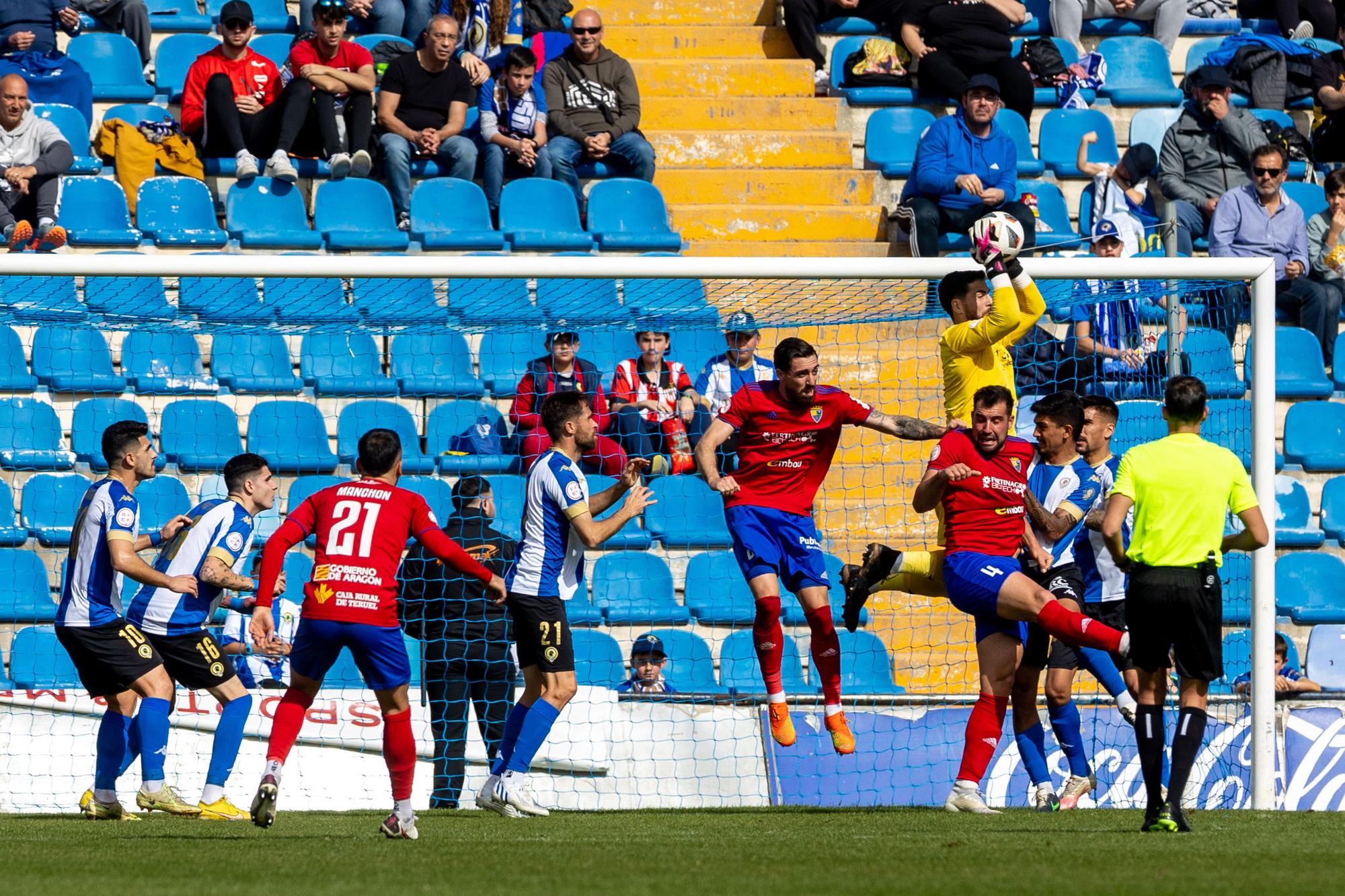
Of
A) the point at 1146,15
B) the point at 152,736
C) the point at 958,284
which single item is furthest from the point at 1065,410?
the point at 1146,15

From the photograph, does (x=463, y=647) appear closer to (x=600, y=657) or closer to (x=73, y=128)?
(x=600, y=657)

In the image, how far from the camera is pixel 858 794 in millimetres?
10266

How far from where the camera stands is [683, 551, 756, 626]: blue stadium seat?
38.3ft

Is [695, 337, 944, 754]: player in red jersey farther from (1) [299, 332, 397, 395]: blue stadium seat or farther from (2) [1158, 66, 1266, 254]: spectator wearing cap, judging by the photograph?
(2) [1158, 66, 1266, 254]: spectator wearing cap

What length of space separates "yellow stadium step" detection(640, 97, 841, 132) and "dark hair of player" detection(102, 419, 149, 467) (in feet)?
23.7

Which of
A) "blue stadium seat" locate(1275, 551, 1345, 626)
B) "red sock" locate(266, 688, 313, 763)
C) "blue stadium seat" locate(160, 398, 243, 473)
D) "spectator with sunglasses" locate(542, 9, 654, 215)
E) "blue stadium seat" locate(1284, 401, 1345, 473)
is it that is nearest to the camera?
"red sock" locate(266, 688, 313, 763)

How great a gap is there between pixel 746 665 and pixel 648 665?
0.98m

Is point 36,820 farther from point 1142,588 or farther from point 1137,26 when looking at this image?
point 1137,26

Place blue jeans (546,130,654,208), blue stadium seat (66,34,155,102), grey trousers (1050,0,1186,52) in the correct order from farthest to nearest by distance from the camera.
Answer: grey trousers (1050,0,1186,52) → blue stadium seat (66,34,155,102) → blue jeans (546,130,654,208)

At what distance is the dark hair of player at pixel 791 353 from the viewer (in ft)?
29.6

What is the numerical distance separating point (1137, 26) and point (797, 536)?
959 centimetres

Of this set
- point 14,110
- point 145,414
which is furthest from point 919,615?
point 14,110

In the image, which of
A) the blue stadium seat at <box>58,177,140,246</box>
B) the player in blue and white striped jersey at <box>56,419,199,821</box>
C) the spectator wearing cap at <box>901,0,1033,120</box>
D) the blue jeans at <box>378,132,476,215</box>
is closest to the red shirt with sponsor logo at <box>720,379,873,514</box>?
the player in blue and white striped jersey at <box>56,419,199,821</box>

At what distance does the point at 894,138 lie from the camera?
1491 cm
